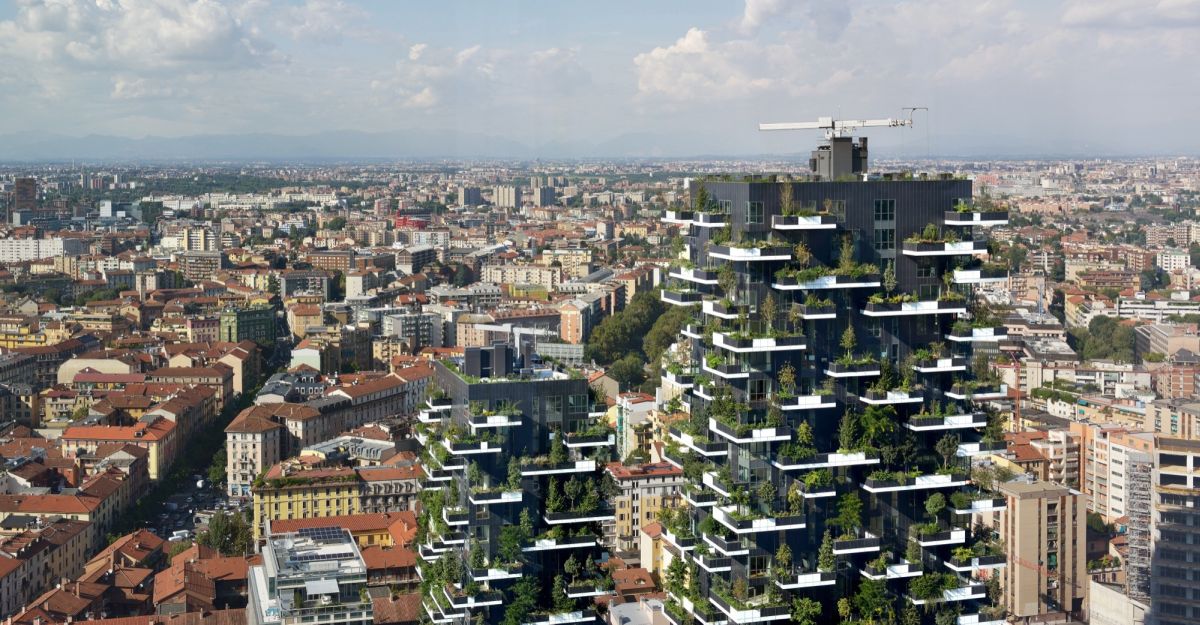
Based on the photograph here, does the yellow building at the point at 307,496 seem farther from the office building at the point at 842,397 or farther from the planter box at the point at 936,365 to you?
the planter box at the point at 936,365

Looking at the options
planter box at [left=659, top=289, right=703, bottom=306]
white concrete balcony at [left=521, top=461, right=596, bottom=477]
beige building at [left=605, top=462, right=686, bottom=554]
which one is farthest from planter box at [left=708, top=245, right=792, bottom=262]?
beige building at [left=605, top=462, right=686, bottom=554]

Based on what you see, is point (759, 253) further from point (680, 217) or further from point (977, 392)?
point (977, 392)

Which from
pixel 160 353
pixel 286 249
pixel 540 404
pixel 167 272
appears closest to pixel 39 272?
pixel 167 272

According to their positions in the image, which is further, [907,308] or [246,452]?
[246,452]

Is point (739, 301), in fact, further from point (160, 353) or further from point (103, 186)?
point (103, 186)

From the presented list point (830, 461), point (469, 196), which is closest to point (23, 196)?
point (469, 196)

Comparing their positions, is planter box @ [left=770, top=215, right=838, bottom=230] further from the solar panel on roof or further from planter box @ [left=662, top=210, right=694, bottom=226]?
the solar panel on roof

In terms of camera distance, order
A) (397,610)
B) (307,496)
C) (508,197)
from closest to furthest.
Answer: (397,610) → (307,496) → (508,197)
